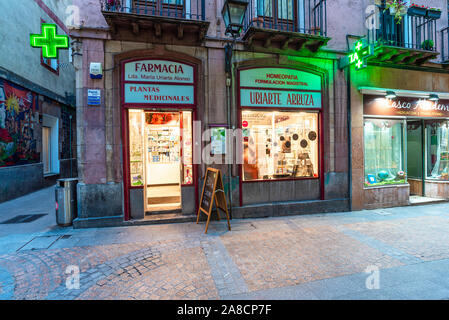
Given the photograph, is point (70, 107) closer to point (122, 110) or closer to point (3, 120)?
point (3, 120)

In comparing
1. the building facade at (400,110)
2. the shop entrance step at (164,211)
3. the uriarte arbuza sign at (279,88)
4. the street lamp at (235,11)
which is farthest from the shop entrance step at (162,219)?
the building facade at (400,110)

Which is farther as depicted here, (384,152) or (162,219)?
(384,152)

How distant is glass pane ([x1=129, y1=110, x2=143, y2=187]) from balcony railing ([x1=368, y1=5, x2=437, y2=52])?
8.16 meters

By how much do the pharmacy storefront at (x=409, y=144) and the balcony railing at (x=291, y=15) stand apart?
289cm

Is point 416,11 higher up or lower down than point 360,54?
higher up

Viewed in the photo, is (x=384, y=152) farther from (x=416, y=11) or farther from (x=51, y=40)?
(x=51, y=40)

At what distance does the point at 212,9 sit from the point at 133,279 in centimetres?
676

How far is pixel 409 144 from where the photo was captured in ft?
31.4

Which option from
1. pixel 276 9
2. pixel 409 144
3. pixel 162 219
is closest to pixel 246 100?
pixel 276 9

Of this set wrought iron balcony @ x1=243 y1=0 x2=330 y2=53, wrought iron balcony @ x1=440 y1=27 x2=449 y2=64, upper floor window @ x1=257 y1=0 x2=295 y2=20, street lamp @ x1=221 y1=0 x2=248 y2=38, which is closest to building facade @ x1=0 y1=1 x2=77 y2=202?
street lamp @ x1=221 y1=0 x2=248 y2=38

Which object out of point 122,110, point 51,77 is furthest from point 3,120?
point 122,110

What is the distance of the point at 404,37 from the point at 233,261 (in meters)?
9.99

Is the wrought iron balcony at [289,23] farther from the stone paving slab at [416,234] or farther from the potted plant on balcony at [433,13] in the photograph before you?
the stone paving slab at [416,234]

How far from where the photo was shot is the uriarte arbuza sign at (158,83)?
6215 mm
